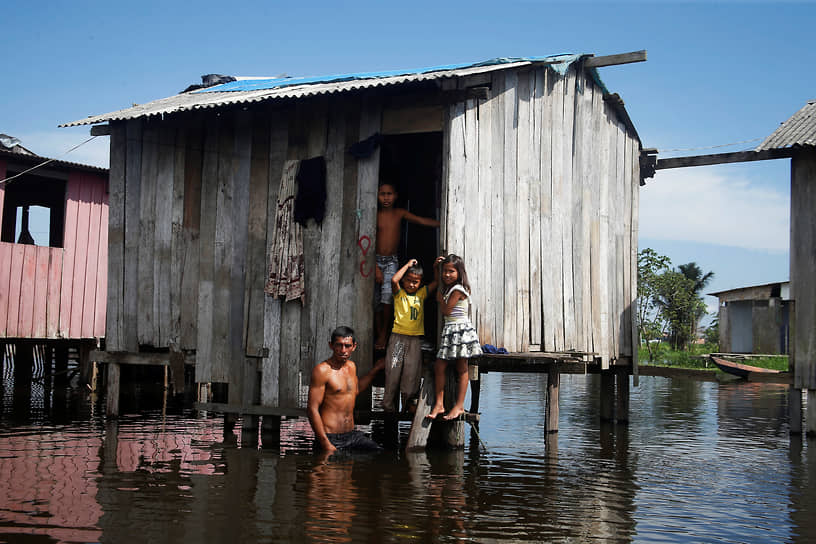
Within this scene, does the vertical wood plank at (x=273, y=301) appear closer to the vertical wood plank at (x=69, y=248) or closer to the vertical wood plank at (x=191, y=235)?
the vertical wood plank at (x=191, y=235)

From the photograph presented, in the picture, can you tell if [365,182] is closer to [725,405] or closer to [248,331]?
[248,331]

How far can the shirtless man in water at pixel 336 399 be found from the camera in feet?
28.4

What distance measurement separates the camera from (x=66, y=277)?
16.3m

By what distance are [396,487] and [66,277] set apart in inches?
447

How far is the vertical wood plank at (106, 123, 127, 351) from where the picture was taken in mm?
11273

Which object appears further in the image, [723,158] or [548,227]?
[723,158]

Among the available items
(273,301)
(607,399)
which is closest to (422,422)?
(273,301)

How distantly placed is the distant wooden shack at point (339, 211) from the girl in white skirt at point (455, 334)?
1.33ft

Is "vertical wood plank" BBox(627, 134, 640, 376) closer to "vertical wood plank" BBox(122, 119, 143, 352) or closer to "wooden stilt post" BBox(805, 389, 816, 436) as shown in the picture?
"wooden stilt post" BBox(805, 389, 816, 436)

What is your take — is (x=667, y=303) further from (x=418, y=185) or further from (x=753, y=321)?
(x=418, y=185)

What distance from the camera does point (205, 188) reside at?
10594 mm

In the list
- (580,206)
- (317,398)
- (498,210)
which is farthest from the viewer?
(580,206)

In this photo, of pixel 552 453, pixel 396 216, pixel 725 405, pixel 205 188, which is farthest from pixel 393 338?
pixel 725 405

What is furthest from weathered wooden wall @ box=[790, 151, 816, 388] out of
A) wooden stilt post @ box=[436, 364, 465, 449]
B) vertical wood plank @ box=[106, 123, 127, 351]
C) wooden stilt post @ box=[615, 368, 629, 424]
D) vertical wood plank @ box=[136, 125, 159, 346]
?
vertical wood plank @ box=[106, 123, 127, 351]
